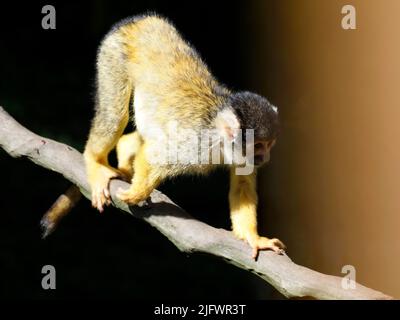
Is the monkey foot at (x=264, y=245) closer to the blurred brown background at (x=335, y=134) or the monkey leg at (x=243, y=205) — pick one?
the monkey leg at (x=243, y=205)

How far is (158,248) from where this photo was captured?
682cm

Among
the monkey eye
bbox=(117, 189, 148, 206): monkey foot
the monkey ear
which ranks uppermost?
the monkey ear

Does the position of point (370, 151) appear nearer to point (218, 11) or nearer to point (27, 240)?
point (218, 11)

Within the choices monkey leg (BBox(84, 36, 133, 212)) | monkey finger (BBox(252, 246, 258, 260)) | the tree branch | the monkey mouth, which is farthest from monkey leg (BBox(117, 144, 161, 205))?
monkey finger (BBox(252, 246, 258, 260))

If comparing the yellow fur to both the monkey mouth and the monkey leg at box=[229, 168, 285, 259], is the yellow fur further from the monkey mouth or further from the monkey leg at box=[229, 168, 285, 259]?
the monkey mouth

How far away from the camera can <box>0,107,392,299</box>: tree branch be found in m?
3.38

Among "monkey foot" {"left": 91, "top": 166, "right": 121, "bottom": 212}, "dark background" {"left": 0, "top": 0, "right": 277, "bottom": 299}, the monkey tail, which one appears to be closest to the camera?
"monkey foot" {"left": 91, "top": 166, "right": 121, "bottom": 212}

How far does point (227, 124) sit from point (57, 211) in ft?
5.10

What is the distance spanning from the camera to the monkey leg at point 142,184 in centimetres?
404

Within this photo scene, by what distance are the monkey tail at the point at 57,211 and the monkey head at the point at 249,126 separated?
1.37 m

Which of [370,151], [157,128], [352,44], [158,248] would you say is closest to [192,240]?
[157,128]

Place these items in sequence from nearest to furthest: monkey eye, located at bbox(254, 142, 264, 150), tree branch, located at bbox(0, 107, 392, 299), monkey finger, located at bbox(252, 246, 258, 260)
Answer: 1. tree branch, located at bbox(0, 107, 392, 299)
2. monkey finger, located at bbox(252, 246, 258, 260)
3. monkey eye, located at bbox(254, 142, 264, 150)

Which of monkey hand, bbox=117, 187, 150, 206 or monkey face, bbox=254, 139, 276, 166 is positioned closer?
monkey face, bbox=254, 139, 276, 166

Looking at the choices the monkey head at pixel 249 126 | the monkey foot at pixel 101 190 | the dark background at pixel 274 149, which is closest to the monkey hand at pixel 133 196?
the monkey foot at pixel 101 190
